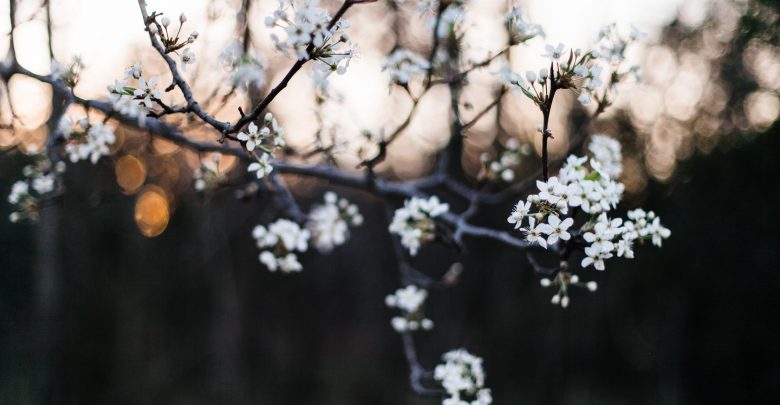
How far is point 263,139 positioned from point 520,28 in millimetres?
1158

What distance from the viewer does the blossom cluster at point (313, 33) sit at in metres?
1.44

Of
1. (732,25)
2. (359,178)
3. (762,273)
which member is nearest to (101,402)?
(359,178)

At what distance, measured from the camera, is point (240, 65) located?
2.87m

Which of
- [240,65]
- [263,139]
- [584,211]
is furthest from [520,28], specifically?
[240,65]

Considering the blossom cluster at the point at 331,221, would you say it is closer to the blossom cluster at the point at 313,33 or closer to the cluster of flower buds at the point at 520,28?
the cluster of flower buds at the point at 520,28

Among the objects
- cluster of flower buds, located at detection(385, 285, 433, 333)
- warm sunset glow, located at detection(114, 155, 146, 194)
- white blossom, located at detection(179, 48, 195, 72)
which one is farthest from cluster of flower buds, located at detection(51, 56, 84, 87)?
warm sunset glow, located at detection(114, 155, 146, 194)

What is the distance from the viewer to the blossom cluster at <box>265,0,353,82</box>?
4.72 feet

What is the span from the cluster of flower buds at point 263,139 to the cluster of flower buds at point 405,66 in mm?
793

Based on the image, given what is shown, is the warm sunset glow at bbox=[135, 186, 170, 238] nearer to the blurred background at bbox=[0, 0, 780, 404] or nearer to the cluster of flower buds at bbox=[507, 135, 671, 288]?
the blurred background at bbox=[0, 0, 780, 404]

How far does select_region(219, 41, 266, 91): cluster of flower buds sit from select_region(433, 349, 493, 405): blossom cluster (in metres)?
1.69

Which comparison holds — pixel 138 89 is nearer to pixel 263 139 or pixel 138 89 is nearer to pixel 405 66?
pixel 263 139

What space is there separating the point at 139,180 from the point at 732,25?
32.4 ft

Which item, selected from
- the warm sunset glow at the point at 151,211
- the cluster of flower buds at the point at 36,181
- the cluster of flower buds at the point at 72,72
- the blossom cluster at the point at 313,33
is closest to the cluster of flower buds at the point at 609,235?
the blossom cluster at the point at 313,33

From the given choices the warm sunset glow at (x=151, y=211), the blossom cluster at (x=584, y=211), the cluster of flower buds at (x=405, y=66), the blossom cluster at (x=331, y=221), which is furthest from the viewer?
the warm sunset glow at (x=151, y=211)
